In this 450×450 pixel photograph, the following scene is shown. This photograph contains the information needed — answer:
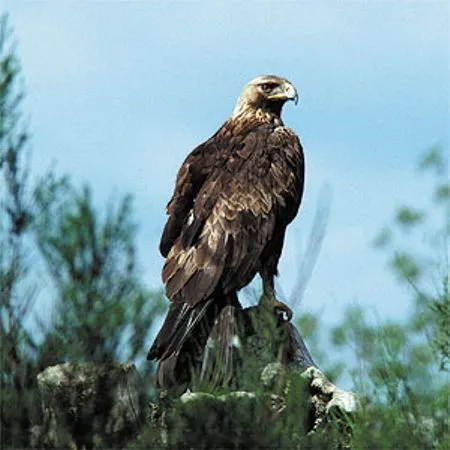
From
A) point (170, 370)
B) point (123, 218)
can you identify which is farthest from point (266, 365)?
point (123, 218)

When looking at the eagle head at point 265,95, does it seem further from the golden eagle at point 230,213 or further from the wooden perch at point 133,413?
the wooden perch at point 133,413

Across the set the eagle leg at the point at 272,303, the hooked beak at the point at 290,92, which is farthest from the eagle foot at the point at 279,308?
the hooked beak at the point at 290,92

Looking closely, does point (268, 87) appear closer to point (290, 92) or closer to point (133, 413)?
point (290, 92)

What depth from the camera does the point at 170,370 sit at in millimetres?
8984

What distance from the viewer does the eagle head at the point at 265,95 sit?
10900 mm

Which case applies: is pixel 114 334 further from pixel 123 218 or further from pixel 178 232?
pixel 178 232

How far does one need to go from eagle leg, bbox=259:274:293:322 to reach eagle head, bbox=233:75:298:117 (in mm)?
1471

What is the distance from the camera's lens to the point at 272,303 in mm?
9898

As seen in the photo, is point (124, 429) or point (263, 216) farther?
point (263, 216)

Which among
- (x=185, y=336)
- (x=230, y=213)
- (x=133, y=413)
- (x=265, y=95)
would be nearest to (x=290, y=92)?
(x=265, y=95)

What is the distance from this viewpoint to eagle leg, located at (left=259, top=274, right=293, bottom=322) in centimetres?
980

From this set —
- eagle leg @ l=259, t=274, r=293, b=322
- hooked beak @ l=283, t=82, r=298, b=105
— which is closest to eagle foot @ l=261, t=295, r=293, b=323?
eagle leg @ l=259, t=274, r=293, b=322

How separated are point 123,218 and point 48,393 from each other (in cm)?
90

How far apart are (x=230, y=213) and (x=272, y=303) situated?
2.46ft
